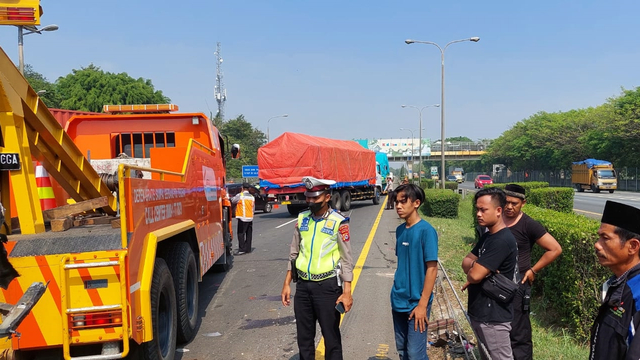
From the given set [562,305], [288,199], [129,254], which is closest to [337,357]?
[129,254]

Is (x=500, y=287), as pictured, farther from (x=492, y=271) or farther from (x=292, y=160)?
(x=292, y=160)

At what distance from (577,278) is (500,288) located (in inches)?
84.5

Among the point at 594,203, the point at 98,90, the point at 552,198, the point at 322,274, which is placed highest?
the point at 98,90

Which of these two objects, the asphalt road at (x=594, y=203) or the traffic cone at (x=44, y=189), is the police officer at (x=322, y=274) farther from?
the asphalt road at (x=594, y=203)

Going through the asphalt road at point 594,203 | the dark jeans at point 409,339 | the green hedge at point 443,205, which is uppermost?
the dark jeans at point 409,339

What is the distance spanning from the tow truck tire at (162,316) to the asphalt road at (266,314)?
51 centimetres

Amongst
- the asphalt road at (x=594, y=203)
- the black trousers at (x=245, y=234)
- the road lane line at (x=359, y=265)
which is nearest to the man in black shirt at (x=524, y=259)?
the road lane line at (x=359, y=265)

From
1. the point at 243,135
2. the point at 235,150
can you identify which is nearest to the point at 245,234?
the point at 235,150

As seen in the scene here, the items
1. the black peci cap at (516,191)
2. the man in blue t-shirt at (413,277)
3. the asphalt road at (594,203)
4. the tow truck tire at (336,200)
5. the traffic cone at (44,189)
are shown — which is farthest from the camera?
the tow truck tire at (336,200)

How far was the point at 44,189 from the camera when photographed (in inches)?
233

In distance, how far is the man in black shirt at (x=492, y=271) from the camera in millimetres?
3492

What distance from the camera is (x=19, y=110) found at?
13.0 ft

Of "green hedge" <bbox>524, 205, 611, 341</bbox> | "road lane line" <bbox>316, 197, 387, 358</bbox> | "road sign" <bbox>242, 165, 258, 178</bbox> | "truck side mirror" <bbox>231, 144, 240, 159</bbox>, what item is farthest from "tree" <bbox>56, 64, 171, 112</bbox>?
"green hedge" <bbox>524, 205, 611, 341</bbox>

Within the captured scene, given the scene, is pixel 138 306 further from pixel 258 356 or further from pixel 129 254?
pixel 258 356
